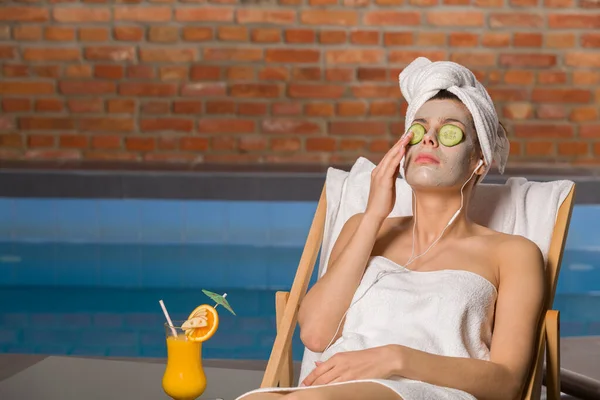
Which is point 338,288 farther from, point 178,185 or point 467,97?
point 178,185

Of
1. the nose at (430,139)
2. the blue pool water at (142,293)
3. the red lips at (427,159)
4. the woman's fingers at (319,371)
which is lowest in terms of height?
the blue pool water at (142,293)

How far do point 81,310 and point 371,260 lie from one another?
2.26 meters

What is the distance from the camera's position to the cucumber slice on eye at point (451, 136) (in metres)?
2.28

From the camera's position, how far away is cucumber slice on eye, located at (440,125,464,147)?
7.48 feet

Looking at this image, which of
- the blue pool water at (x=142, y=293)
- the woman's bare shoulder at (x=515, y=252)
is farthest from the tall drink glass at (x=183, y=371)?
the blue pool water at (x=142, y=293)

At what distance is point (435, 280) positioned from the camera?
2.29 m

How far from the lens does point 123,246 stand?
518cm

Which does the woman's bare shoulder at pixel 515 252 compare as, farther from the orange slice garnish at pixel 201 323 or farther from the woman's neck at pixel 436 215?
the orange slice garnish at pixel 201 323

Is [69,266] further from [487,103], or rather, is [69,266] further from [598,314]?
[487,103]

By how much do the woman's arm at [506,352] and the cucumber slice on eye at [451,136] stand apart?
274 mm

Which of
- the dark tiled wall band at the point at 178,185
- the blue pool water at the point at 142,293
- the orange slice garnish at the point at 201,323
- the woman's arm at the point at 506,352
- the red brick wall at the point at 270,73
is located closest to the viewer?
the woman's arm at the point at 506,352

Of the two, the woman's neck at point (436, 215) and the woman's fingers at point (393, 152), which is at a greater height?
the woman's fingers at point (393, 152)

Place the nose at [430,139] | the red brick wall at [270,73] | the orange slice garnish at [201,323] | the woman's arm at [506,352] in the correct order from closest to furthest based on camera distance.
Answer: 1. the woman's arm at [506,352]
2. the orange slice garnish at [201,323]
3. the nose at [430,139]
4. the red brick wall at [270,73]

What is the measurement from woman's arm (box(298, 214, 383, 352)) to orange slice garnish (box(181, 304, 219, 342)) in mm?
255
